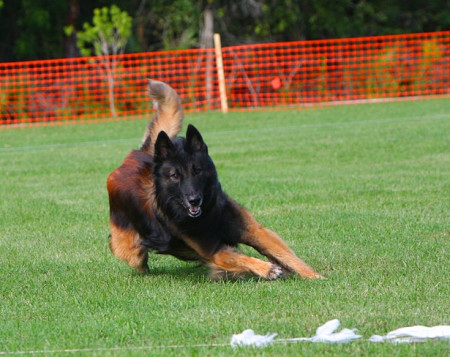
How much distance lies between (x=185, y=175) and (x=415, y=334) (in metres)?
2.05

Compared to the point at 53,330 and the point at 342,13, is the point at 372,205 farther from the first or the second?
the point at 342,13

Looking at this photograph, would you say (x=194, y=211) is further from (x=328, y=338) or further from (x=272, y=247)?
(x=328, y=338)

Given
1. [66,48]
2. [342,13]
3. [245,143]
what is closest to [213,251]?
[245,143]

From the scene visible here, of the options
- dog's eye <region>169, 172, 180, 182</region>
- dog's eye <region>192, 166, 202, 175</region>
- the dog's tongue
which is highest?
dog's eye <region>192, 166, 202, 175</region>

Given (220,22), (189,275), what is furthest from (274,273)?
(220,22)

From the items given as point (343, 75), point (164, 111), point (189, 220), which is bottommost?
point (189, 220)

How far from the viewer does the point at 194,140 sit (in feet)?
17.3

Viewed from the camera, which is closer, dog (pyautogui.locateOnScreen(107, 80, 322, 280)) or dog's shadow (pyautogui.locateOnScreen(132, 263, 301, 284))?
dog (pyautogui.locateOnScreen(107, 80, 322, 280))

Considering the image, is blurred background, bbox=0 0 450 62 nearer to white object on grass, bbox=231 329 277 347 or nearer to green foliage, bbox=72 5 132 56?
green foliage, bbox=72 5 132 56

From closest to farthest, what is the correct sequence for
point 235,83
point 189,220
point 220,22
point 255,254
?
1. point 189,220
2. point 255,254
3. point 235,83
4. point 220,22

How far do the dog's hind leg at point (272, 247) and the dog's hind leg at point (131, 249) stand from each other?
824 millimetres

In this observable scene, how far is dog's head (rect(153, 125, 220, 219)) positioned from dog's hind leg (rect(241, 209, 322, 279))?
1.26 feet

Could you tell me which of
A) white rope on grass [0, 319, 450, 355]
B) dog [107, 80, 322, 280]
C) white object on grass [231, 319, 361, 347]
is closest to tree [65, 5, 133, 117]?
dog [107, 80, 322, 280]

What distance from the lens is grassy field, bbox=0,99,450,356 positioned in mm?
4082
